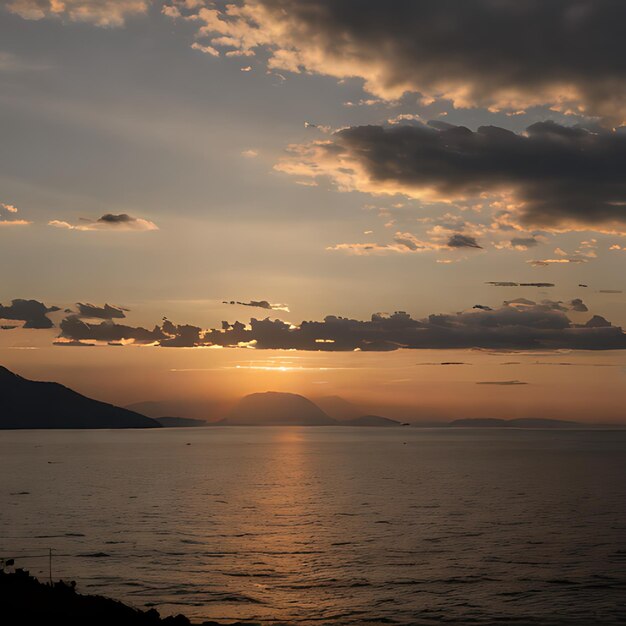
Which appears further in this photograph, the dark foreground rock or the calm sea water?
the calm sea water

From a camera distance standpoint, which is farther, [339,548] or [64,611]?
[339,548]

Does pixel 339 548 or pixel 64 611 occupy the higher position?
pixel 64 611

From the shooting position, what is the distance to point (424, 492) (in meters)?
122

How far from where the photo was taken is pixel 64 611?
38125 mm

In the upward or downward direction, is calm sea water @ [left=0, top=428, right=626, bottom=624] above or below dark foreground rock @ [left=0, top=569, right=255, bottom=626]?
below

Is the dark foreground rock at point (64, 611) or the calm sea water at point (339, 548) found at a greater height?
the dark foreground rock at point (64, 611)

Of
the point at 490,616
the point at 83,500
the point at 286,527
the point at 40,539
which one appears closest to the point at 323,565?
the point at 490,616

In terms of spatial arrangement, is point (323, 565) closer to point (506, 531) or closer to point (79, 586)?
point (79, 586)

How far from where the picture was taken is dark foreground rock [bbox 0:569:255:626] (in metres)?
36.8

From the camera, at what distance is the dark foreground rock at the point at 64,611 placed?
121ft

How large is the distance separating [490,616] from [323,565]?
727 inches

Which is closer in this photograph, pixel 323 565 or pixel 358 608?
pixel 358 608

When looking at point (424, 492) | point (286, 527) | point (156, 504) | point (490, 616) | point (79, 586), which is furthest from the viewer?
point (424, 492)

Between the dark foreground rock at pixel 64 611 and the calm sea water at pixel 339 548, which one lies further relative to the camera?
the calm sea water at pixel 339 548
